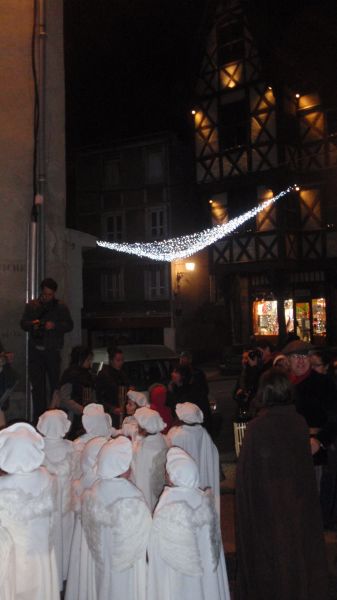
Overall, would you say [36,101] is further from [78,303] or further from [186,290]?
[186,290]

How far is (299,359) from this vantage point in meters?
6.10

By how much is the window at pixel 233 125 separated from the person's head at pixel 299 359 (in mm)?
21962

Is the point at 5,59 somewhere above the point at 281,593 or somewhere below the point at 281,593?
above

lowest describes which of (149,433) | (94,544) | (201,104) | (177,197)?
(94,544)

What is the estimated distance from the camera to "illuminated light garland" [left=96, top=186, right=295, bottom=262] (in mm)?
24609

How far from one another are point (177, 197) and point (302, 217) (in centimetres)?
775

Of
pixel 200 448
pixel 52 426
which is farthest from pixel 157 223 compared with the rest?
pixel 52 426

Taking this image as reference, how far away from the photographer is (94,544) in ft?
13.3

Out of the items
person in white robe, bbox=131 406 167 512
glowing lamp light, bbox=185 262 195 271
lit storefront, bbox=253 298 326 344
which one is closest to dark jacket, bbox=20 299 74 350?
person in white robe, bbox=131 406 167 512

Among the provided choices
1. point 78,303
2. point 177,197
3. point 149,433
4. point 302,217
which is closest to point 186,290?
point 177,197

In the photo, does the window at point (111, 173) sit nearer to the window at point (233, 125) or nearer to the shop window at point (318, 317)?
the window at point (233, 125)

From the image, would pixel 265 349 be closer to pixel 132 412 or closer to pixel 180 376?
pixel 180 376

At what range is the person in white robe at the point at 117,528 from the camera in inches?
154

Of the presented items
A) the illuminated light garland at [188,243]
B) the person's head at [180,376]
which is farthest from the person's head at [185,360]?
the illuminated light garland at [188,243]
